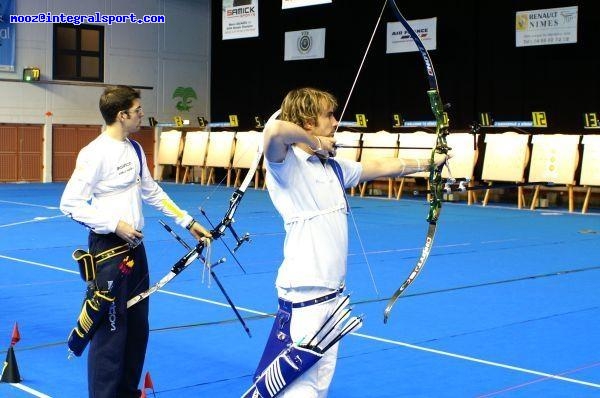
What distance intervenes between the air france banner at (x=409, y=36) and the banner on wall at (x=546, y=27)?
6.84 feet

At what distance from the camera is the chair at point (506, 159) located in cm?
1644

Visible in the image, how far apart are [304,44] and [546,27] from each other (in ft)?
22.7

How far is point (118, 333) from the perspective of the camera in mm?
3846

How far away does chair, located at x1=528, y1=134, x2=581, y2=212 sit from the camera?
1562 centimetres

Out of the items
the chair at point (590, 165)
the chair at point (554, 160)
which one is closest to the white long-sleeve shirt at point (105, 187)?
the chair at point (554, 160)

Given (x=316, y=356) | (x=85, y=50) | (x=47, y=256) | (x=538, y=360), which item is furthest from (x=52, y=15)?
(x=316, y=356)

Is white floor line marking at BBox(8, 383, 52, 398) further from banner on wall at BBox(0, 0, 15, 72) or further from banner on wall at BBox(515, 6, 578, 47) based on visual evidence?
banner on wall at BBox(0, 0, 15, 72)

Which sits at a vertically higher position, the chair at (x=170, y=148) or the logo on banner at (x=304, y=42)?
the logo on banner at (x=304, y=42)

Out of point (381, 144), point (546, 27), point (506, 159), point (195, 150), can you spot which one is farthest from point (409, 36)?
point (195, 150)

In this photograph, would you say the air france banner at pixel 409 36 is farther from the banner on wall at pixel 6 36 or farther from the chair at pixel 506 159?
the banner on wall at pixel 6 36

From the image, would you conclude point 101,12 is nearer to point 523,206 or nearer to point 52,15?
point 52,15

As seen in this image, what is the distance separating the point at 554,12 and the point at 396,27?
3.95 m

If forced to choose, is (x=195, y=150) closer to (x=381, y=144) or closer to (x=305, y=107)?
(x=381, y=144)
